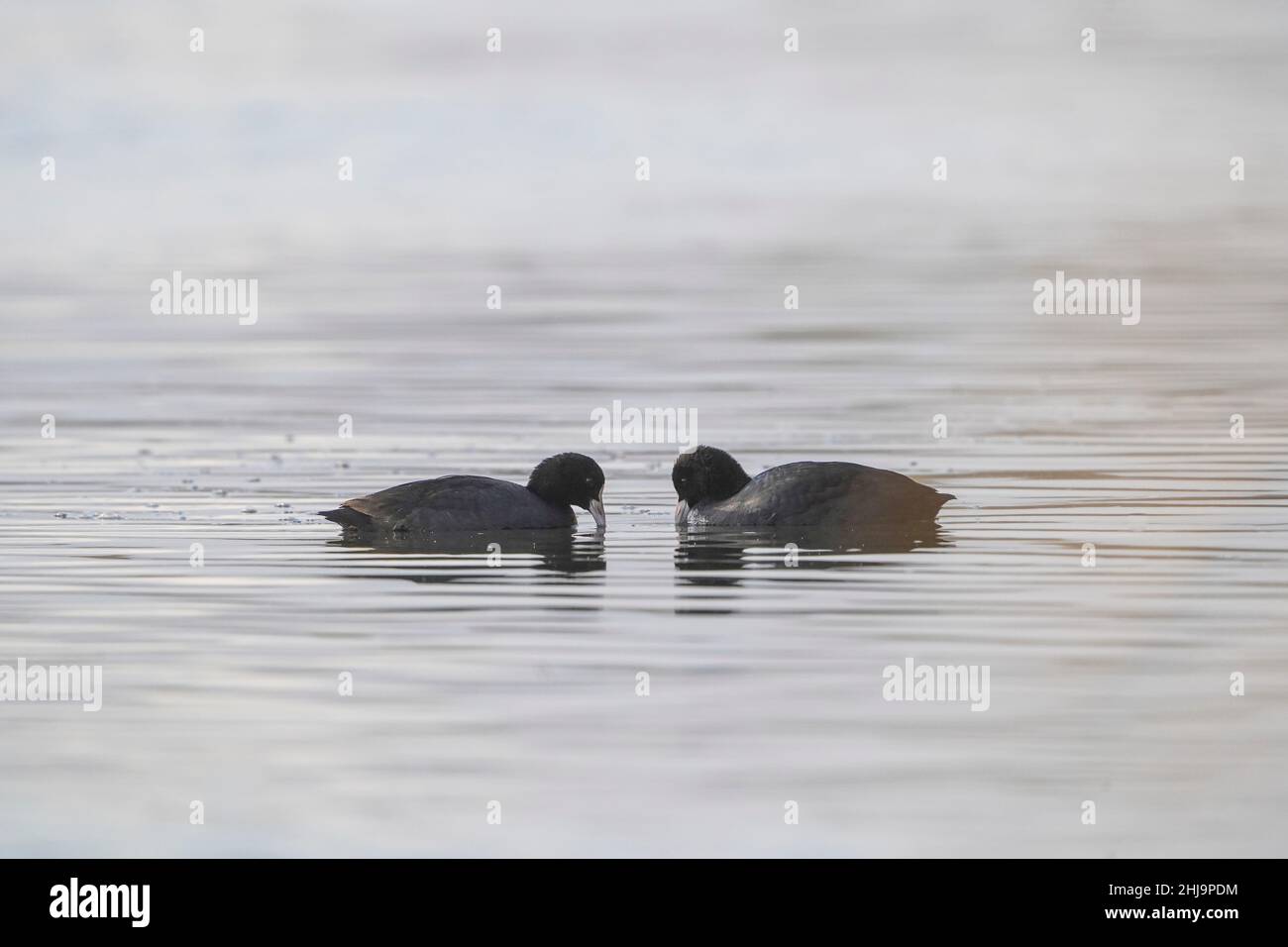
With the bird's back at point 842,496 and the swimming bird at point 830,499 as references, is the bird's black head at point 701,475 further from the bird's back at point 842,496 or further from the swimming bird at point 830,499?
the bird's back at point 842,496

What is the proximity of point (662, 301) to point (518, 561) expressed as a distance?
26210mm

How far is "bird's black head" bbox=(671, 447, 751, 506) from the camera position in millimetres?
20328

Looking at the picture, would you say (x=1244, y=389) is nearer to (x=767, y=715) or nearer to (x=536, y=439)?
(x=536, y=439)

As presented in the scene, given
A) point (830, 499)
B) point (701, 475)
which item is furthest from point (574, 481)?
point (830, 499)

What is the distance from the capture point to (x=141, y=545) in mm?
18500

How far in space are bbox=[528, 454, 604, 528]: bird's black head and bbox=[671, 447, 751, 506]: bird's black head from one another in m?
0.75

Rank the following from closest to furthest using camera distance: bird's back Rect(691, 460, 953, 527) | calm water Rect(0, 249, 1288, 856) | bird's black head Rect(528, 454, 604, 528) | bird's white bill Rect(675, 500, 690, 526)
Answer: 1. calm water Rect(0, 249, 1288, 856)
2. bird's back Rect(691, 460, 953, 527)
3. bird's black head Rect(528, 454, 604, 528)
4. bird's white bill Rect(675, 500, 690, 526)

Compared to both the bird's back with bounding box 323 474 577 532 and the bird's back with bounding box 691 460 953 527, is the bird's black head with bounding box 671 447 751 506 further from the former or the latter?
the bird's back with bounding box 323 474 577 532

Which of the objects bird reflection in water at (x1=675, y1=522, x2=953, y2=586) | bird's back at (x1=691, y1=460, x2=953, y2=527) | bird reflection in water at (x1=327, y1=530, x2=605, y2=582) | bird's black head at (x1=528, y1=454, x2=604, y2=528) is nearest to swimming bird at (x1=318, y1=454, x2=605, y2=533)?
bird's black head at (x1=528, y1=454, x2=604, y2=528)

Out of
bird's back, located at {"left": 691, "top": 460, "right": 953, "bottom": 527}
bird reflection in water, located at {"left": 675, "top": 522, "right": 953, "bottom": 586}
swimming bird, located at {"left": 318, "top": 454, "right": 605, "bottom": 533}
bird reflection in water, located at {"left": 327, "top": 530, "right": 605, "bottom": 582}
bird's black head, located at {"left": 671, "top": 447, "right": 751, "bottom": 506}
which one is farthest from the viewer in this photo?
bird's black head, located at {"left": 671, "top": 447, "right": 751, "bottom": 506}

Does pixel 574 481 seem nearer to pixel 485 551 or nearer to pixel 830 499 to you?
pixel 485 551

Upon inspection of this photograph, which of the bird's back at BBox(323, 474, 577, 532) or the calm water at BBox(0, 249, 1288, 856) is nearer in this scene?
the calm water at BBox(0, 249, 1288, 856)

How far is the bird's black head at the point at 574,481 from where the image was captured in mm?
19922
